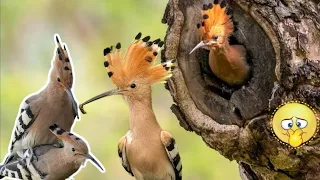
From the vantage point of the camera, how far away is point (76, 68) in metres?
1.30

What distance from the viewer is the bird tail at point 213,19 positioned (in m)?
0.90

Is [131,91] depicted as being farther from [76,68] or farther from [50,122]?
[76,68]

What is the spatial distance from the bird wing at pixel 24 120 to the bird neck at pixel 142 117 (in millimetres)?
191

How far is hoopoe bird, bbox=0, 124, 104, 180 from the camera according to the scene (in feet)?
3.13

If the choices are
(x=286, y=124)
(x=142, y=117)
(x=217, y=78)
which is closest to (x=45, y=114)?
(x=142, y=117)

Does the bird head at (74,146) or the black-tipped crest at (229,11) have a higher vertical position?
the black-tipped crest at (229,11)

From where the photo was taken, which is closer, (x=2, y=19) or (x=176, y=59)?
(x=176, y=59)

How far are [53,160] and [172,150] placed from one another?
0.20 m

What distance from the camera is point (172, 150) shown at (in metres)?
0.92

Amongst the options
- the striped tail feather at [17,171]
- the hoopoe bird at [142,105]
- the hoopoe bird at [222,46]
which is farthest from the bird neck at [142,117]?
the striped tail feather at [17,171]

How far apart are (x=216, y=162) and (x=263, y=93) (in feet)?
1.51

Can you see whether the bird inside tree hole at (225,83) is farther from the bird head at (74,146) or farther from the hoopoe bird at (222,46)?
the bird head at (74,146)

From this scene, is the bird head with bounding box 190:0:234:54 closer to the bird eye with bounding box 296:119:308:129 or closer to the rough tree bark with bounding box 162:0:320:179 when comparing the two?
the rough tree bark with bounding box 162:0:320:179

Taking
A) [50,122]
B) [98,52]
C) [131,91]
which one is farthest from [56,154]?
[98,52]
